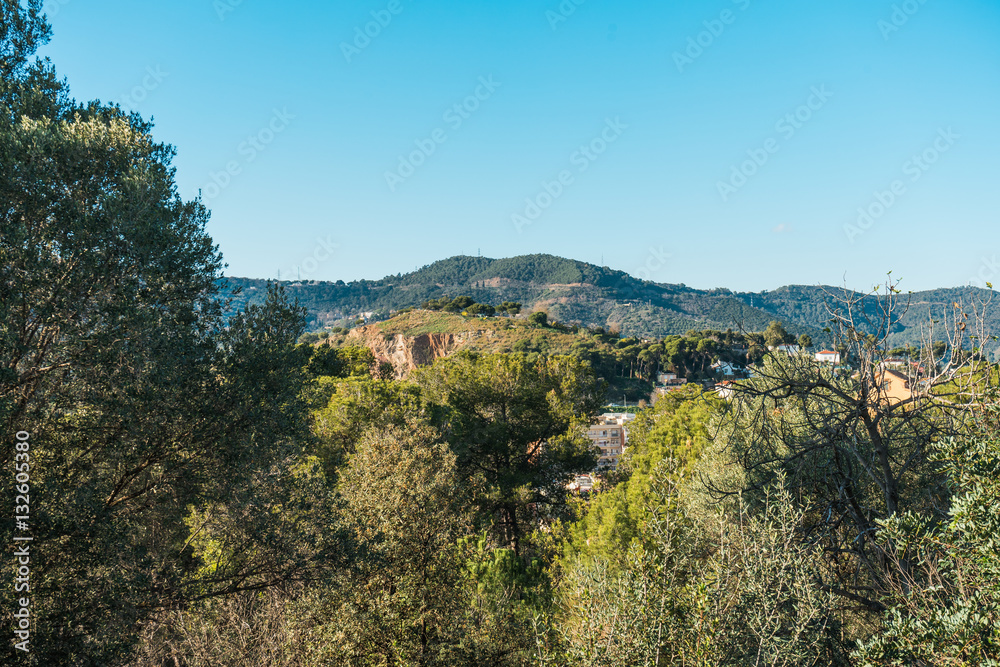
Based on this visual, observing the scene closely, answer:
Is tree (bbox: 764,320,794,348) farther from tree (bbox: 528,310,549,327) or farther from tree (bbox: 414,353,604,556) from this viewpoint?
tree (bbox: 528,310,549,327)

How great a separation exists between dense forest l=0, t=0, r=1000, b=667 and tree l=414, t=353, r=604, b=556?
1061 cm

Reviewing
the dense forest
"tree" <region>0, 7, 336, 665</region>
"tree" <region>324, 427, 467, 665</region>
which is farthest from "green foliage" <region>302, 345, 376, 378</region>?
"tree" <region>0, 7, 336, 665</region>

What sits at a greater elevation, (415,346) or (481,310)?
(481,310)

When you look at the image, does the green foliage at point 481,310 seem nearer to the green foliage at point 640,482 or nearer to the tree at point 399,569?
the green foliage at point 640,482

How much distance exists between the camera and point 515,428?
25.3 meters

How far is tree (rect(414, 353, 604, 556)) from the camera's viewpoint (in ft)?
77.5

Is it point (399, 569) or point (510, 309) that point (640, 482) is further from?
point (510, 309)

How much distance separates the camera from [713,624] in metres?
5.53

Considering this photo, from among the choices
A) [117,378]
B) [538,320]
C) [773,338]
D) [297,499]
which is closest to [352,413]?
[297,499]

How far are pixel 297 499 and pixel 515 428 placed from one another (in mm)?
15888

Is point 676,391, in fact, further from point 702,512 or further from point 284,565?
point 284,565

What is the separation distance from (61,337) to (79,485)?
6.37ft

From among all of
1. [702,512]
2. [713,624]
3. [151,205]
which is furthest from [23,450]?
[702,512]

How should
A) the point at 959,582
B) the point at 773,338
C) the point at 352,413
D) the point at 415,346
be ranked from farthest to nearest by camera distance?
the point at 415,346 < the point at 352,413 < the point at 773,338 < the point at 959,582
